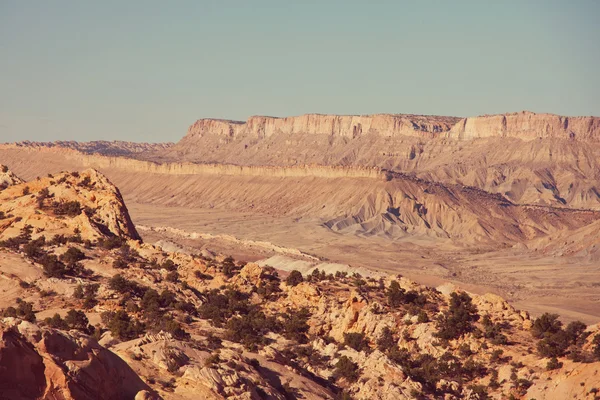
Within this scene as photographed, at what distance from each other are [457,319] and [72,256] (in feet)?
61.4

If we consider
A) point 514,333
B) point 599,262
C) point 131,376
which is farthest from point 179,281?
point 599,262

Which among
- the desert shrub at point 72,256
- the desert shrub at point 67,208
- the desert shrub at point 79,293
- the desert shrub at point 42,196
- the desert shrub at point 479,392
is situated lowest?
the desert shrub at point 479,392

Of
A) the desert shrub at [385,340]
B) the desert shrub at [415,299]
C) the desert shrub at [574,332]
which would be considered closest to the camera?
the desert shrub at [574,332]

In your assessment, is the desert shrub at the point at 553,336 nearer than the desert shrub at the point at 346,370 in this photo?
No

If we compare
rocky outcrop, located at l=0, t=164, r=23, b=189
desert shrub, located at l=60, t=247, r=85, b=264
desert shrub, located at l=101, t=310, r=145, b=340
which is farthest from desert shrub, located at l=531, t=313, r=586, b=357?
rocky outcrop, located at l=0, t=164, r=23, b=189

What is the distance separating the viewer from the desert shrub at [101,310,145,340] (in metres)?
31.4

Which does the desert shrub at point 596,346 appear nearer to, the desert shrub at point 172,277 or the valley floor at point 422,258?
the desert shrub at point 172,277

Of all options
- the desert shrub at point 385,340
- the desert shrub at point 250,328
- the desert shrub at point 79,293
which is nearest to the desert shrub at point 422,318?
the desert shrub at point 385,340

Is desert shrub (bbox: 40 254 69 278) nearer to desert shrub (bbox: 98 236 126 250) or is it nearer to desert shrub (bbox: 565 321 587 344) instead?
desert shrub (bbox: 98 236 126 250)

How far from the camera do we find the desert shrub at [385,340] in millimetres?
37369

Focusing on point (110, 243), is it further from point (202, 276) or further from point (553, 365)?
point (553, 365)

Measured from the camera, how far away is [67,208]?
1852 inches

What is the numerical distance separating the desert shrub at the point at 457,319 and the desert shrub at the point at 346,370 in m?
5.16

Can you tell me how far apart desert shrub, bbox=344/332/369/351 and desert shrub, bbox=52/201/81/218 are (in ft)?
59.5
